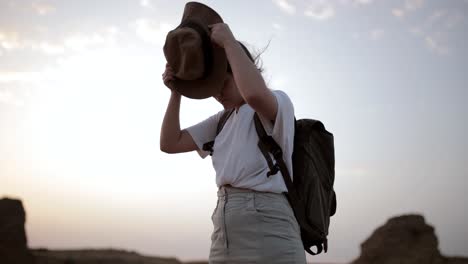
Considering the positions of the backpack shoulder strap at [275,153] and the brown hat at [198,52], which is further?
the brown hat at [198,52]

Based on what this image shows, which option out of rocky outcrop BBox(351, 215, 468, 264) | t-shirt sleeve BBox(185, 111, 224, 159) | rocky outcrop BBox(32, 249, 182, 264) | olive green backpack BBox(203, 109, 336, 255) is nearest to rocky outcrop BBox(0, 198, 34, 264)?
rocky outcrop BBox(32, 249, 182, 264)

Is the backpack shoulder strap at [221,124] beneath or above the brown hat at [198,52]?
beneath

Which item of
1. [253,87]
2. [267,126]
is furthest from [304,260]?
[253,87]

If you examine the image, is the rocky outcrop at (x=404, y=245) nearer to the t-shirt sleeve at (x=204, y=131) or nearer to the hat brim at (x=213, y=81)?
the t-shirt sleeve at (x=204, y=131)

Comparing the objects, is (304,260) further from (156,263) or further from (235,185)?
(156,263)

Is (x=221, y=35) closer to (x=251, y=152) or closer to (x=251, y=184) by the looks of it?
(x=251, y=152)

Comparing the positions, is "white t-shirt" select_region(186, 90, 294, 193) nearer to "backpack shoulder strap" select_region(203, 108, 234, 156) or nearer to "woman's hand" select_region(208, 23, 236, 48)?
"backpack shoulder strap" select_region(203, 108, 234, 156)

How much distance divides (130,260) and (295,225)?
38.1ft

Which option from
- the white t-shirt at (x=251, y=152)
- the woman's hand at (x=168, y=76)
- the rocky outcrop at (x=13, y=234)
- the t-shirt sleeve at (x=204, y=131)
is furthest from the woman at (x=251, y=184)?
the rocky outcrop at (x=13, y=234)

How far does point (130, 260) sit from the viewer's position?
1357 cm

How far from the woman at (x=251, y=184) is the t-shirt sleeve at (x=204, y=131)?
15.5 inches

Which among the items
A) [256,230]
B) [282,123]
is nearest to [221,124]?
[282,123]

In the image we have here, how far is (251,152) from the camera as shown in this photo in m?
2.77

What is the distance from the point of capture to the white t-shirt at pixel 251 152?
2715 mm
